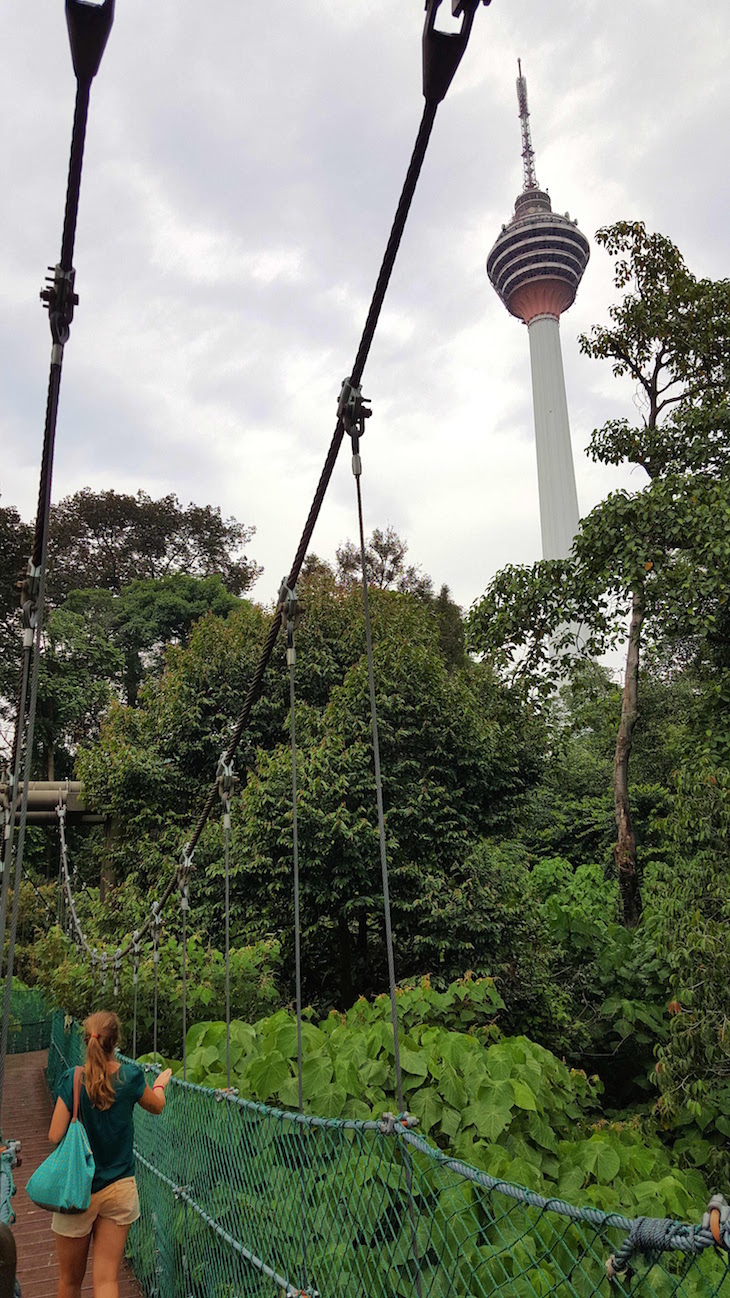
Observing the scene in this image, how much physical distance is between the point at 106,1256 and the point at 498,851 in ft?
24.2

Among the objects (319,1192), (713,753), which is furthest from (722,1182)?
(319,1192)

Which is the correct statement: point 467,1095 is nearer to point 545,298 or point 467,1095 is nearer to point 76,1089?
point 76,1089

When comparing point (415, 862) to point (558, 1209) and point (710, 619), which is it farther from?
point (558, 1209)

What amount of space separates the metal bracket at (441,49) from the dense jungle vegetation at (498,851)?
109 inches

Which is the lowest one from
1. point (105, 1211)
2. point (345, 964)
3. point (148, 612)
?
point (345, 964)

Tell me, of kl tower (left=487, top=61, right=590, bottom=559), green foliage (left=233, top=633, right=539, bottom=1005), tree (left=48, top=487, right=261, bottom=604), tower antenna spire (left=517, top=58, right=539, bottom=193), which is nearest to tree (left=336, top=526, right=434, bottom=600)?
tree (left=48, top=487, right=261, bottom=604)

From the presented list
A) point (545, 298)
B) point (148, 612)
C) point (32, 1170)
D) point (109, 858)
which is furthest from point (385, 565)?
point (545, 298)

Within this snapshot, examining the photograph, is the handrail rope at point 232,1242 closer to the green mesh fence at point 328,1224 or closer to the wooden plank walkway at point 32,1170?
the green mesh fence at point 328,1224

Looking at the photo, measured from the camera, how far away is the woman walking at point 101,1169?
2.23 meters

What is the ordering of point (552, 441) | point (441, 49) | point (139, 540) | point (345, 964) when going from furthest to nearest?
point (552, 441) → point (139, 540) → point (345, 964) → point (441, 49)

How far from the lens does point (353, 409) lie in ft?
8.30

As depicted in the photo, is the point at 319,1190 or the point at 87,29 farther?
the point at 319,1190

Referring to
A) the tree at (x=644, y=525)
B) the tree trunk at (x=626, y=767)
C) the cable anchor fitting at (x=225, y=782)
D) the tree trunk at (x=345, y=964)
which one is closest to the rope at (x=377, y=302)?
the cable anchor fitting at (x=225, y=782)

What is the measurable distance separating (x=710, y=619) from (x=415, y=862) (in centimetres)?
392
